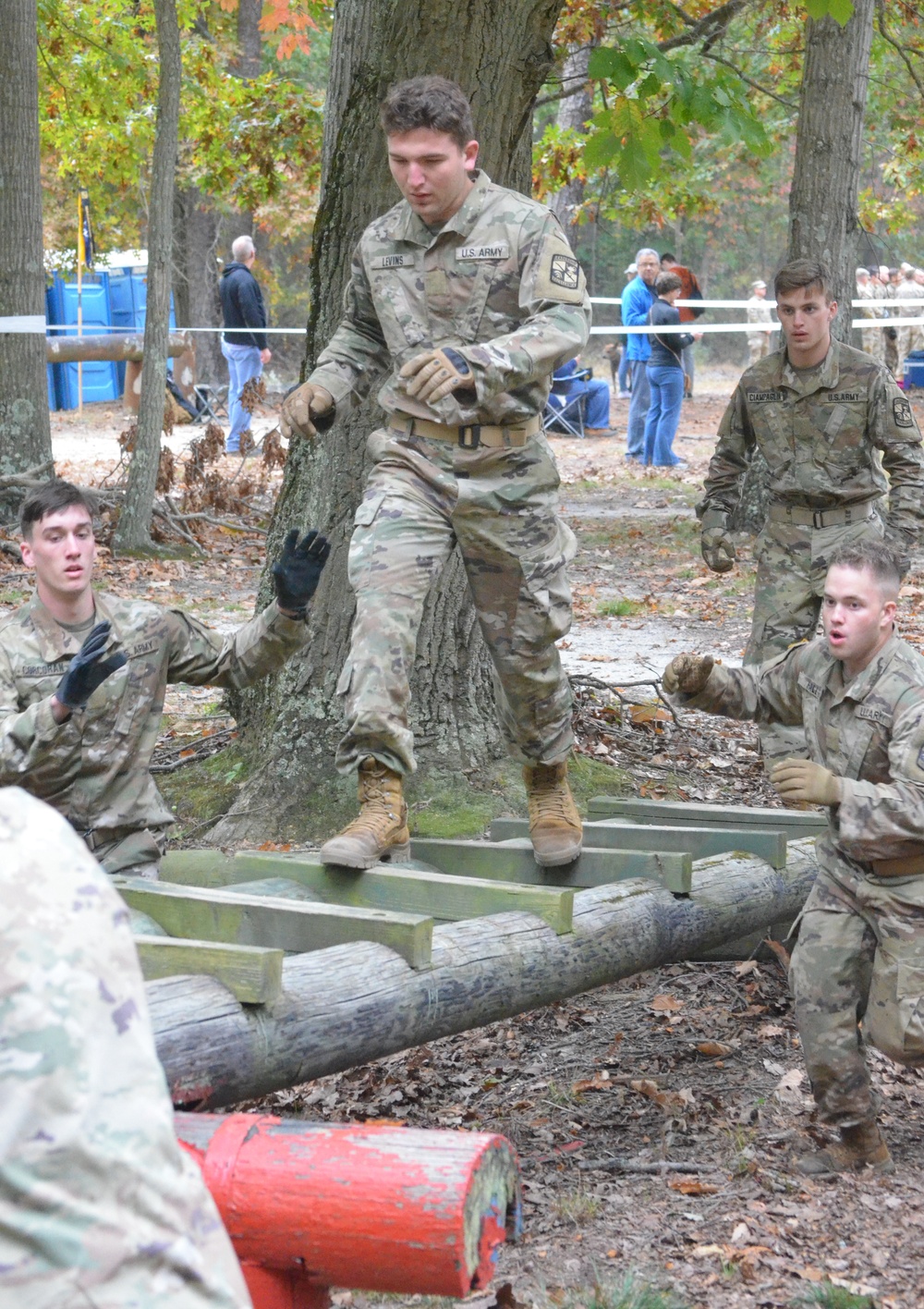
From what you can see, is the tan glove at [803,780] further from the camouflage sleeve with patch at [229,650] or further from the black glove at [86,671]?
the black glove at [86,671]

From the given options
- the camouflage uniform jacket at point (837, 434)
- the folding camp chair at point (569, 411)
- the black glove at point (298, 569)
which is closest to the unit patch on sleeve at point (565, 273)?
the black glove at point (298, 569)

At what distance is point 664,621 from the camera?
10.4 m

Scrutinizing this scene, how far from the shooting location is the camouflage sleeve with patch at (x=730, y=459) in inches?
280

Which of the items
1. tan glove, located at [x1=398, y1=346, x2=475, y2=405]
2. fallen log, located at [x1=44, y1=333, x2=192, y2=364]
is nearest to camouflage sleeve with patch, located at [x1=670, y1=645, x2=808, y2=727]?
tan glove, located at [x1=398, y1=346, x2=475, y2=405]

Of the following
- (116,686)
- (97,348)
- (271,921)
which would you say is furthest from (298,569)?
(97,348)

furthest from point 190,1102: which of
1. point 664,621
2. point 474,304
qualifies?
point 664,621

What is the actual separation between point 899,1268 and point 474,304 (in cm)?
288

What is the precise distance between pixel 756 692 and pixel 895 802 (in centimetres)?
67

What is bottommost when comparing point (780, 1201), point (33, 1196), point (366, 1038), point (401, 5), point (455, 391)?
point (780, 1201)

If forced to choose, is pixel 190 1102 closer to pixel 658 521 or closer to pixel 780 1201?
pixel 780 1201

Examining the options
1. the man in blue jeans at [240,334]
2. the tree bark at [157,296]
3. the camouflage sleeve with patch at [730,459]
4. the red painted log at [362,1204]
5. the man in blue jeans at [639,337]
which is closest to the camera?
the red painted log at [362,1204]

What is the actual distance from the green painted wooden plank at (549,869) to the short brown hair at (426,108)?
2212 millimetres

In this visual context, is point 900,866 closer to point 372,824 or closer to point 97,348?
point 372,824

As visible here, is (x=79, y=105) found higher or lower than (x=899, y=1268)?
higher
